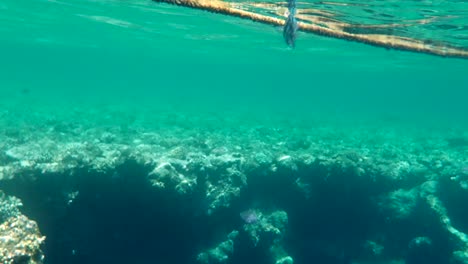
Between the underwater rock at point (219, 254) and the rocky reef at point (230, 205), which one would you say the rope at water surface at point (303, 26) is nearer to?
the rocky reef at point (230, 205)

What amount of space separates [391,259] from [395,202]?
7.44 ft

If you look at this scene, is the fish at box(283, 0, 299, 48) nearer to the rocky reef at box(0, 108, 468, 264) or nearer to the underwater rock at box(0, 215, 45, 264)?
the underwater rock at box(0, 215, 45, 264)

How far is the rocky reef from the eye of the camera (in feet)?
40.1

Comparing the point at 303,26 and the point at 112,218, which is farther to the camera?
the point at 112,218

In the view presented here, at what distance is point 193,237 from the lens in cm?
1349

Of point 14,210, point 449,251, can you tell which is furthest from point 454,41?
point 14,210

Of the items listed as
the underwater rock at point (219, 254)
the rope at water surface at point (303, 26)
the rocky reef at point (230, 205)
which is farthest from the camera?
the underwater rock at point (219, 254)

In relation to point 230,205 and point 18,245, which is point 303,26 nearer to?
point 18,245

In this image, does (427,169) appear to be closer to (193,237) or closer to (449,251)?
(449,251)

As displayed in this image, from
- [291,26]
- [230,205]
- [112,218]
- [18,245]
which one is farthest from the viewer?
[230,205]

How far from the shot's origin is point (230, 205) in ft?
46.0

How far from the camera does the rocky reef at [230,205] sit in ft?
40.1

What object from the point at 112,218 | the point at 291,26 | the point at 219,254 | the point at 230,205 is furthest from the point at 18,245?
the point at 230,205

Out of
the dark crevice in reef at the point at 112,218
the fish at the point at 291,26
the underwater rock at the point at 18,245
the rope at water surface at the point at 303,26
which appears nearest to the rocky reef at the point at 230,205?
the dark crevice in reef at the point at 112,218
